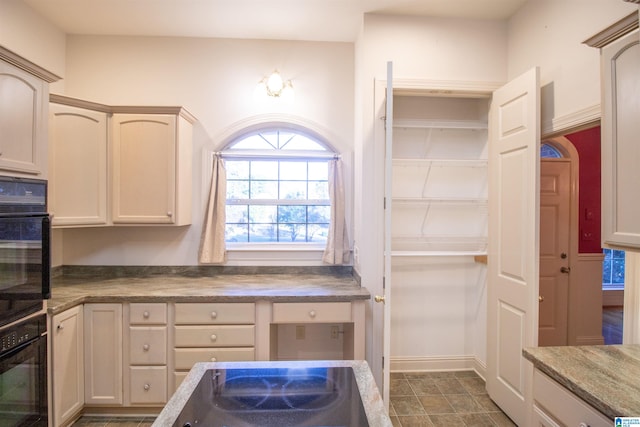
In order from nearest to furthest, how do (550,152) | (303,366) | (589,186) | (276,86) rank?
(303,366), (276,86), (550,152), (589,186)

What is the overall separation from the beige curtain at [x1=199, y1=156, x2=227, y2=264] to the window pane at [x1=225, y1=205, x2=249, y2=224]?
17 centimetres

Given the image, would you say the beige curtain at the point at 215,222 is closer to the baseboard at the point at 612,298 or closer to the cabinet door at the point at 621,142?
the cabinet door at the point at 621,142

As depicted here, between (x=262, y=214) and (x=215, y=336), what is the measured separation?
1201 millimetres

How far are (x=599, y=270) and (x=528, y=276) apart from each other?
2107 mm

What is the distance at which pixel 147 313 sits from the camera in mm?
2385

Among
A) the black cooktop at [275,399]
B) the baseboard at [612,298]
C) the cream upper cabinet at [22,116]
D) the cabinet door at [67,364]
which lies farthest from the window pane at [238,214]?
the baseboard at [612,298]

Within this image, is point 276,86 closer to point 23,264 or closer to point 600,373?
point 23,264

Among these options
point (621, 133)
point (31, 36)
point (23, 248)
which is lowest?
point (23, 248)

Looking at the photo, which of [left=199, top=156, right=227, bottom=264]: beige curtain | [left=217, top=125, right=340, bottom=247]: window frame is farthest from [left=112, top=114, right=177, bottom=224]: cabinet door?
[left=217, top=125, right=340, bottom=247]: window frame

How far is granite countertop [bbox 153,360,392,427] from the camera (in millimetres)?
1014

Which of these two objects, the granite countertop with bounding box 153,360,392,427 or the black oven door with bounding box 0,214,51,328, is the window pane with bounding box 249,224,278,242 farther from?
the granite countertop with bounding box 153,360,392,427

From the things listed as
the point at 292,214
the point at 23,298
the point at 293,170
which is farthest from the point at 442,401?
the point at 23,298

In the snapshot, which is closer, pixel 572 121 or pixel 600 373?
pixel 600 373

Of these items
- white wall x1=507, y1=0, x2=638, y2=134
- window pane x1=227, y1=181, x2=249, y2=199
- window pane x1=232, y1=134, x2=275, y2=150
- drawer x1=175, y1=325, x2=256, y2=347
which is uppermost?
white wall x1=507, y1=0, x2=638, y2=134
